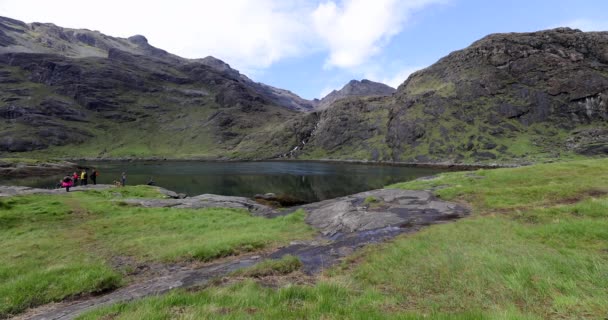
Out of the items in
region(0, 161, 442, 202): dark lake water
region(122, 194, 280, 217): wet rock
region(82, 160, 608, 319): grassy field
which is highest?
region(82, 160, 608, 319): grassy field

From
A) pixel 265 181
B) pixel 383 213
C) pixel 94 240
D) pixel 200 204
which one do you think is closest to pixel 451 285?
pixel 383 213

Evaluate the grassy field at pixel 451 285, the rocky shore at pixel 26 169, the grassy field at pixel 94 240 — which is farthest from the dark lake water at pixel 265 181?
the grassy field at pixel 451 285

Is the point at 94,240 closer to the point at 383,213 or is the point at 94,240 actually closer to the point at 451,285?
the point at 383,213

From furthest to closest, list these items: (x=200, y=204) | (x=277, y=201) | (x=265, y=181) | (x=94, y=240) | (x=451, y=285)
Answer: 1. (x=265, y=181)
2. (x=277, y=201)
3. (x=200, y=204)
4. (x=94, y=240)
5. (x=451, y=285)

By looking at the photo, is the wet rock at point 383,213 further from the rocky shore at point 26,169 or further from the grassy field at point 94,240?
the rocky shore at point 26,169

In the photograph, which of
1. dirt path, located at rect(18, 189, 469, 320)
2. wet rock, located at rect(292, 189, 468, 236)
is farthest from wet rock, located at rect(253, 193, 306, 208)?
dirt path, located at rect(18, 189, 469, 320)

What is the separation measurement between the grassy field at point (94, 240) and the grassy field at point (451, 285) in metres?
5.23

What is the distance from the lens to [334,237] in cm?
2028

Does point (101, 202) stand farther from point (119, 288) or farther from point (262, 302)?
point (262, 302)

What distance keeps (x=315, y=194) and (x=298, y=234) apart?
43753mm

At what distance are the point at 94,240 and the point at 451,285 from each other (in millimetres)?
21453

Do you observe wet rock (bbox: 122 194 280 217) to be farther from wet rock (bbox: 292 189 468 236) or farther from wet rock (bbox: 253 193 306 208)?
wet rock (bbox: 253 193 306 208)

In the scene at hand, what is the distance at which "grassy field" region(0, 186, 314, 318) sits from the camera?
1209 cm

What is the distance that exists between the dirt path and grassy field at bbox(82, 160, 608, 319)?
6.88ft
